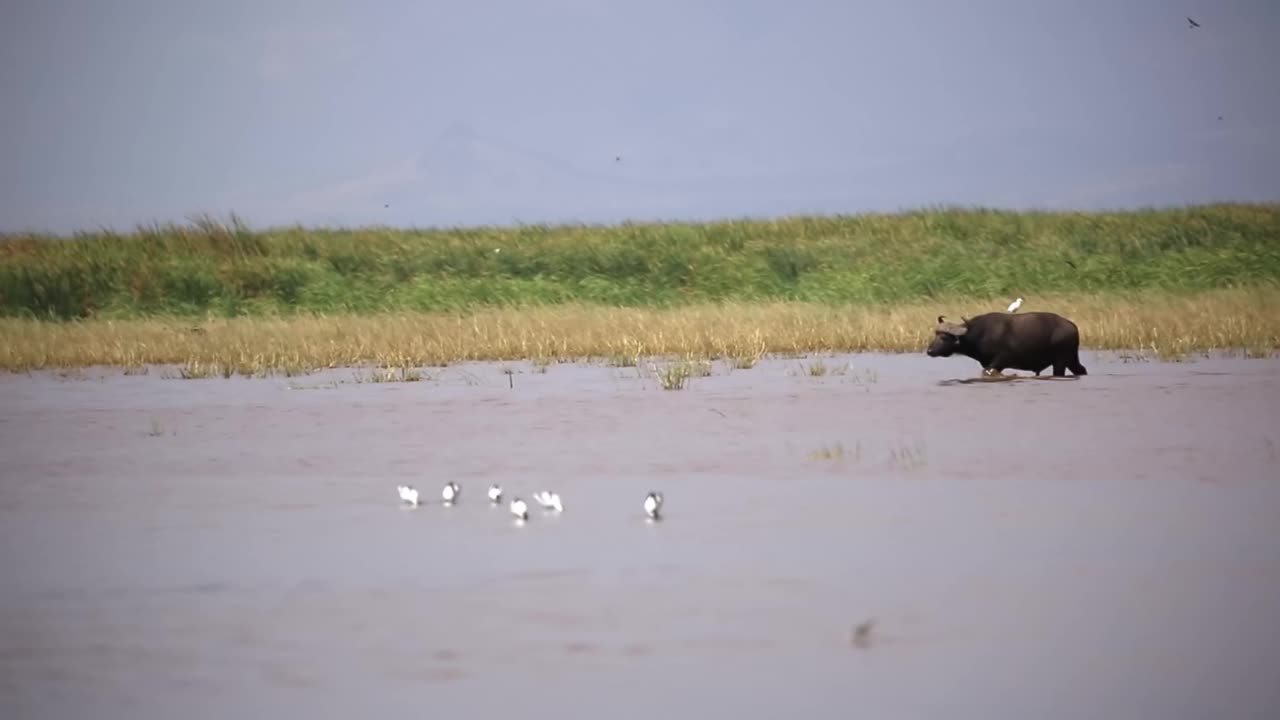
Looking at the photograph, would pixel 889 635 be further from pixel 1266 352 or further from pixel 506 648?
pixel 1266 352

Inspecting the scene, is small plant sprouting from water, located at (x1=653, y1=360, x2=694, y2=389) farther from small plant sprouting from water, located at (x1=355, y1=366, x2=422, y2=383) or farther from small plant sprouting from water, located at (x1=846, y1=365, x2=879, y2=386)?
small plant sprouting from water, located at (x1=355, y1=366, x2=422, y2=383)

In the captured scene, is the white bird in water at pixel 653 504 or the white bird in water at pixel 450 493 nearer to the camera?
the white bird in water at pixel 653 504

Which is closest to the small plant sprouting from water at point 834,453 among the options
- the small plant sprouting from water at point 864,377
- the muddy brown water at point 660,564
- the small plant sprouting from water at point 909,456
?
the muddy brown water at point 660,564

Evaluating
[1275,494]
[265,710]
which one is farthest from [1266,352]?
[265,710]

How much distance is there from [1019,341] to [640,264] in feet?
67.4

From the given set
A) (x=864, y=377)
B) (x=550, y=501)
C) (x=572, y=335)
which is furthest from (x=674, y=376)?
(x=550, y=501)

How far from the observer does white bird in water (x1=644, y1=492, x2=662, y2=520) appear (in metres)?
10.1

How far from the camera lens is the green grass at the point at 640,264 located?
35.5m

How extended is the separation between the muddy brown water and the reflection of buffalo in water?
2897mm

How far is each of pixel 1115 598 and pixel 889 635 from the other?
123cm

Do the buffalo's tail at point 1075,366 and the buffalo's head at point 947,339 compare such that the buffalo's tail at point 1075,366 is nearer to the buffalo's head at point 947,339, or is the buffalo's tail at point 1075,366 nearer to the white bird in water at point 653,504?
the buffalo's head at point 947,339

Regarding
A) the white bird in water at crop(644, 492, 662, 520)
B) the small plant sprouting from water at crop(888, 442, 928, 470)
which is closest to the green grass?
the small plant sprouting from water at crop(888, 442, 928, 470)

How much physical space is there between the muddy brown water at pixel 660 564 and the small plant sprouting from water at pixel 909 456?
0.08 meters

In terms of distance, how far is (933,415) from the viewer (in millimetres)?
15555
